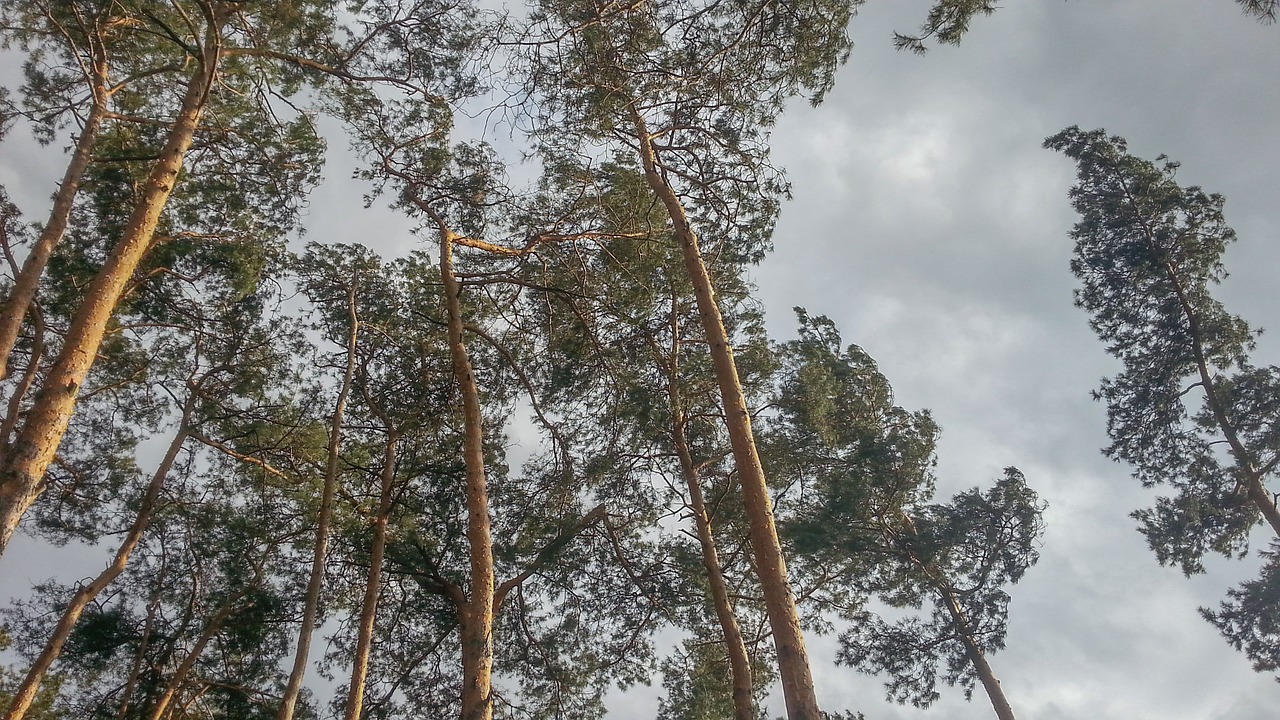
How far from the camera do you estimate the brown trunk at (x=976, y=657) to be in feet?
45.4

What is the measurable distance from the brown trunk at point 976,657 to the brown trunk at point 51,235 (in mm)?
15656

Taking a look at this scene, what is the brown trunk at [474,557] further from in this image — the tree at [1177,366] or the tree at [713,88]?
the tree at [1177,366]

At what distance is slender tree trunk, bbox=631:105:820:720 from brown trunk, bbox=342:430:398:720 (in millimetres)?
5628

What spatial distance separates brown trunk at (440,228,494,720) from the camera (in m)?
6.29

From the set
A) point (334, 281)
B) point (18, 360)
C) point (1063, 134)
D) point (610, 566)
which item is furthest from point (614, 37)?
point (1063, 134)

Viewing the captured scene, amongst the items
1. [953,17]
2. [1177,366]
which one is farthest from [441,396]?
[1177,366]

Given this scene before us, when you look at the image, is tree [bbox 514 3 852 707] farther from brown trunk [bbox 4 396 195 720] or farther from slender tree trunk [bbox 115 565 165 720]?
slender tree trunk [bbox 115 565 165 720]

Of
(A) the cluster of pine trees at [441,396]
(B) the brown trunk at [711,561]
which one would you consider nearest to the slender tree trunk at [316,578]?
(A) the cluster of pine trees at [441,396]

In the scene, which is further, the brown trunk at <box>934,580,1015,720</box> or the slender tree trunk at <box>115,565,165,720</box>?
the brown trunk at <box>934,580,1015,720</box>

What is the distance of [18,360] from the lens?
1020 cm

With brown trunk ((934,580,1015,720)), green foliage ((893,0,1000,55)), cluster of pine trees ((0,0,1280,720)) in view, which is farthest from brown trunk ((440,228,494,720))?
brown trunk ((934,580,1015,720))

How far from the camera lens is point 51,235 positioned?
7.73m

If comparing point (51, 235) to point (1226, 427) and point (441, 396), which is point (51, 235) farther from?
point (1226, 427)

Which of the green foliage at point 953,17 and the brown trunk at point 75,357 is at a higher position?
the green foliage at point 953,17
